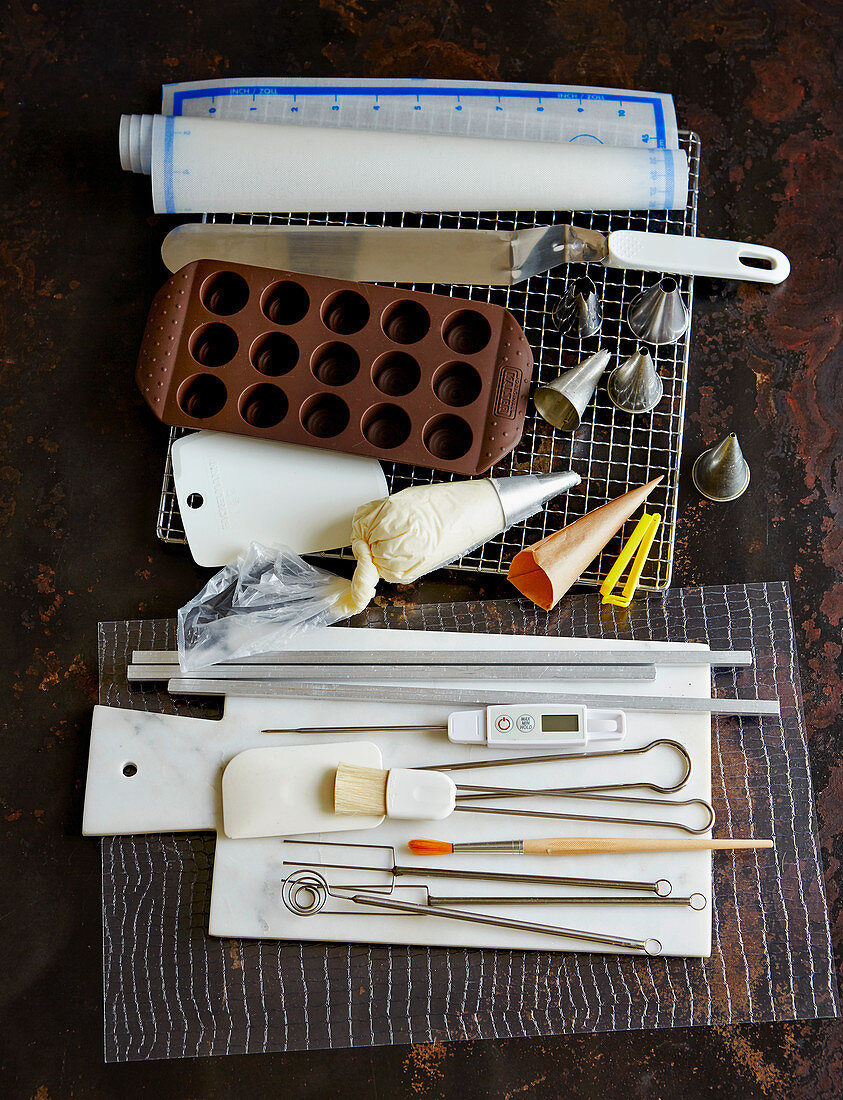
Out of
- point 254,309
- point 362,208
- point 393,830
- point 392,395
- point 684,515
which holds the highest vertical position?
point 362,208

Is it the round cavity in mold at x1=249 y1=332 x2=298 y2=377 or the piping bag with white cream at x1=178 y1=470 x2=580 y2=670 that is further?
the round cavity in mold at x1=249 y1=332 x2=298 y2=377

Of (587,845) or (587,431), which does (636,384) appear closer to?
(587,431)

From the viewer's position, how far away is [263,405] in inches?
44.1

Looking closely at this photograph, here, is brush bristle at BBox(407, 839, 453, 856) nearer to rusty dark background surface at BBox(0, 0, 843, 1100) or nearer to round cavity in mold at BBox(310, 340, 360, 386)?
rusty dark background surface at BBox(0, 0, 843, 1100)

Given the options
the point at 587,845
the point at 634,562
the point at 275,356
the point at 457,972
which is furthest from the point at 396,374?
the point at 457,972

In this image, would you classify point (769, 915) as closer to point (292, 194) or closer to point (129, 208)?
point (292, 194)

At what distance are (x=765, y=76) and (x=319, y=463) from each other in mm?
840

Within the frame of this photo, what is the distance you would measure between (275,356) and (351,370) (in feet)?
0.35

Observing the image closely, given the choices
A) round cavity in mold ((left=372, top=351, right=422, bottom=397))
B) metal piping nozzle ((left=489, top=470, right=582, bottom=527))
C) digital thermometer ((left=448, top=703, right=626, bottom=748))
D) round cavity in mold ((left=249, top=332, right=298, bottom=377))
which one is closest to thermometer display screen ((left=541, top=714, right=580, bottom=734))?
digital thermometer ((left=448, top=703, right=626, bottom=748))

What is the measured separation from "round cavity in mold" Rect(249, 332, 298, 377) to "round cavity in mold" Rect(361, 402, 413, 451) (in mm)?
126

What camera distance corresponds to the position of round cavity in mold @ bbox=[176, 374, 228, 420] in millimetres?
1079

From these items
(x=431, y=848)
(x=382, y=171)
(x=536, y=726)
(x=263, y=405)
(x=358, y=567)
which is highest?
(x=382, y=171)

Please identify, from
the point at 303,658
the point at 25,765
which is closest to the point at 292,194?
the point at 303,658

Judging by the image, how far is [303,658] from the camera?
3.52 ft
